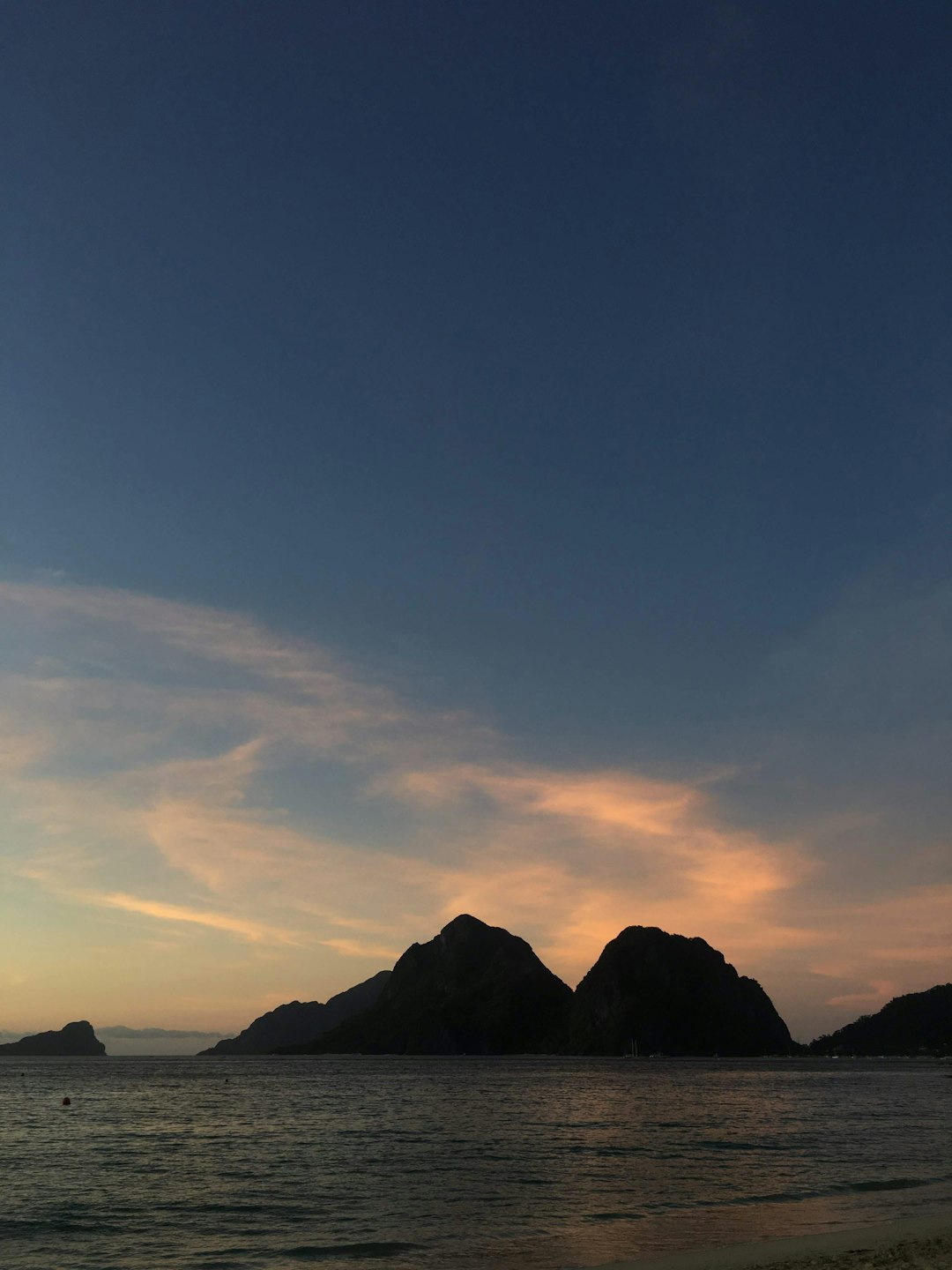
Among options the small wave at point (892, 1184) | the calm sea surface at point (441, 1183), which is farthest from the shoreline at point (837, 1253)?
the small wave at point (892, 1184)

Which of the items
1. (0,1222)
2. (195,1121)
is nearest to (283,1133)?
(195,1121)

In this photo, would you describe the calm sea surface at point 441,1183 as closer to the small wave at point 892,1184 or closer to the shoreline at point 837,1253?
the small wave at point 892,1184

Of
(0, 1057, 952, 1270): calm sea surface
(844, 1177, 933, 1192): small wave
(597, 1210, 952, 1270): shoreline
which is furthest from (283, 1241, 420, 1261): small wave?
(844, 1177, 933, 1192): small wave

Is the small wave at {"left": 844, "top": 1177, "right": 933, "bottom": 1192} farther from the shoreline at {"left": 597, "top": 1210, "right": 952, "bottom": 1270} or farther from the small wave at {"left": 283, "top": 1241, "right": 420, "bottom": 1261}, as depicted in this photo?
the small wave at {"left": 283, "top": 1241, "right": 420, "bottom": 1261}

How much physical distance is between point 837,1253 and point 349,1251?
48.4 ft

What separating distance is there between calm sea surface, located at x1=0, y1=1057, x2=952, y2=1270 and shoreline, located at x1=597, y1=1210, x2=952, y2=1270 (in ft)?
6.13

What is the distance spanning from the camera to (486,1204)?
38.4m

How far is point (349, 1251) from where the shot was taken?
30.1 m

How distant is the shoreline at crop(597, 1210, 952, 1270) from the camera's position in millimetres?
23453

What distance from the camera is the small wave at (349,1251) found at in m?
29.2

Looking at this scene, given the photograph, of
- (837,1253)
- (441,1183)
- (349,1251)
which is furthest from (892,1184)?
(349,1251)

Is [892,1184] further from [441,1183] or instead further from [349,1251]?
[349,1251]

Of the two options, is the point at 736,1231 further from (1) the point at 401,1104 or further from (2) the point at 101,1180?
(1) the point at 401,1104

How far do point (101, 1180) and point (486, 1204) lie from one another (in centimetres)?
2173
